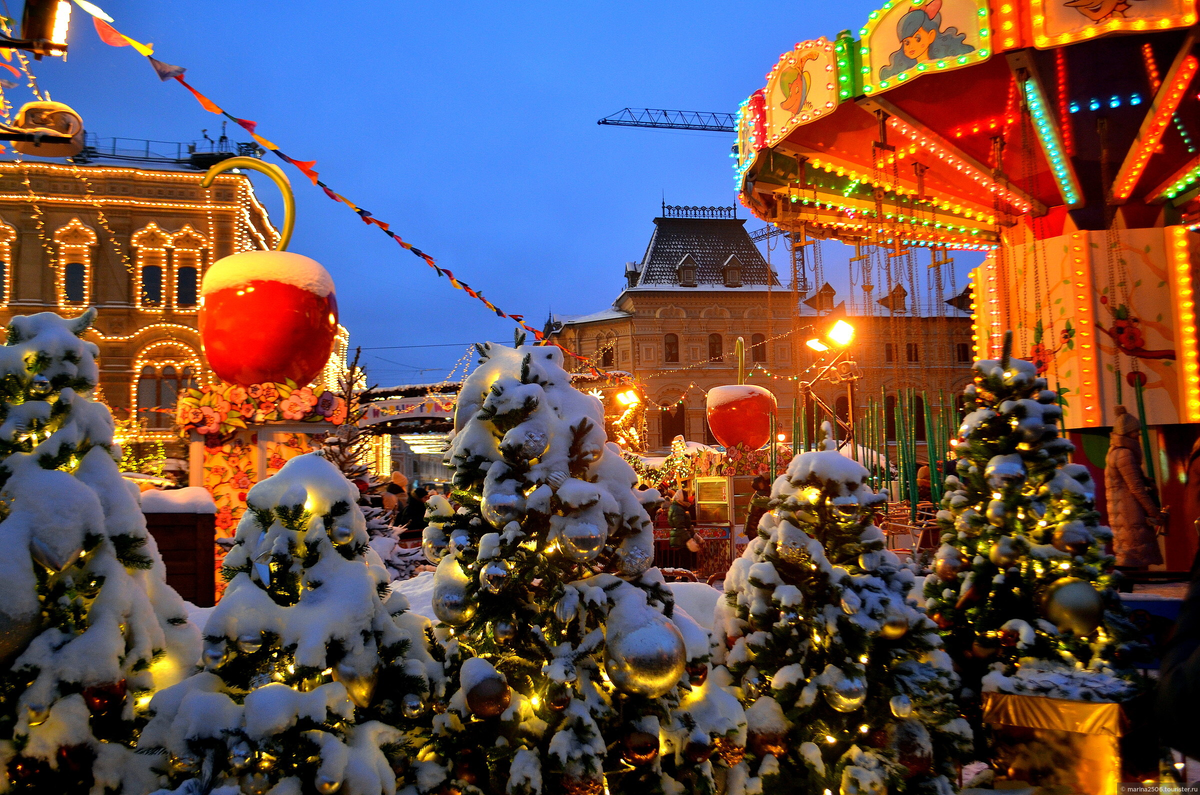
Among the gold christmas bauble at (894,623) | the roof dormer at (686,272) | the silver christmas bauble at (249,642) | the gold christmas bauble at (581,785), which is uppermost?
the roof dormer at (686,272)

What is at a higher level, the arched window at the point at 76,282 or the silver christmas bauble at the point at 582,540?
the arched window at the point at 76,282

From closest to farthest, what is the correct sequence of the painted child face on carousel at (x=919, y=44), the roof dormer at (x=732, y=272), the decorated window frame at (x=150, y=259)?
the painted child face on carousel at (x=919, y=44)
the decorated window frame at (x=150, y=259)
the roof dormer at (x=732, y=272)

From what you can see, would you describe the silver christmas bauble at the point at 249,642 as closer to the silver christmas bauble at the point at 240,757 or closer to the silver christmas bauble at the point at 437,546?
the silver christmas bauble at the point at 240,757

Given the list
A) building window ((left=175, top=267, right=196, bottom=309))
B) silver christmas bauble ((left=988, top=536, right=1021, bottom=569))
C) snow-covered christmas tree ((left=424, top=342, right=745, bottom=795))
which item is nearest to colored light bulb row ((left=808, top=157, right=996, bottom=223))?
silver christmas bauble ((left=988, top=536, right=1021, bottom=569))

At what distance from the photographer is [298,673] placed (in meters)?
2.29

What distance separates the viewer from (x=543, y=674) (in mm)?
2527

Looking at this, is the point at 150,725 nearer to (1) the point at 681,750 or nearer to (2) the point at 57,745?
(2) the point at 57,745

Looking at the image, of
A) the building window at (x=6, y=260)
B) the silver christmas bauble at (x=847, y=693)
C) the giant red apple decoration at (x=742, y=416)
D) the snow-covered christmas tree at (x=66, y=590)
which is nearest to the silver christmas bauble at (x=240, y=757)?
the snow-covered christmas tree at (x=66, y=590)

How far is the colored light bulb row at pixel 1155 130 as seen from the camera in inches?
303

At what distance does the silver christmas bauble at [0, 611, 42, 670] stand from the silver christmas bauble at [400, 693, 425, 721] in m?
1.26

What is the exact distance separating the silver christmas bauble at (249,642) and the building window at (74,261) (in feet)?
91.1

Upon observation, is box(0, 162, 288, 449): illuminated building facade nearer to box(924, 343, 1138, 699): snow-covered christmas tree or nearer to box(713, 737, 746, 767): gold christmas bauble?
box(924, 343, 1138, 699): snow-covered christmas tree

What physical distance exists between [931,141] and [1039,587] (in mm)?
7534

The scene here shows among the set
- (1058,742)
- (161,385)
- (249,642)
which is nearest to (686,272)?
(161,385)
